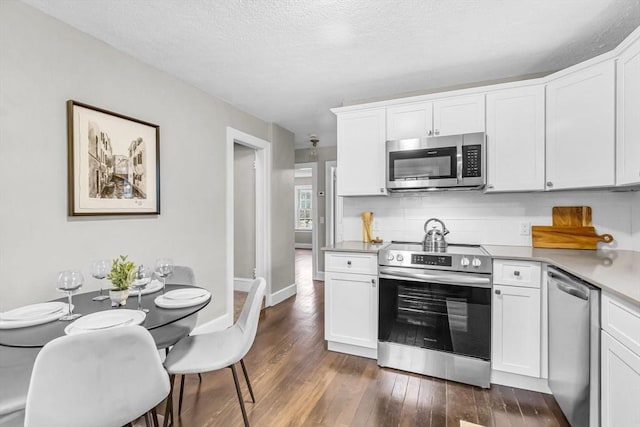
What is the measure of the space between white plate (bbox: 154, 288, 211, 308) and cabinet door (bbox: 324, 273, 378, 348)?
126 cm

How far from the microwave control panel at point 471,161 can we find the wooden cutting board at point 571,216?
0.79 m

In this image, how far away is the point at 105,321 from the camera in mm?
1306

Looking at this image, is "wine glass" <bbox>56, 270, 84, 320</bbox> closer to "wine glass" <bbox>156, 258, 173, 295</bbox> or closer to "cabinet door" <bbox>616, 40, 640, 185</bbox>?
"wine glass" <bbox>156, 258, 173, 295</bbox>

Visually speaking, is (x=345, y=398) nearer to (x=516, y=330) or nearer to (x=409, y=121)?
(x=516, y=330)

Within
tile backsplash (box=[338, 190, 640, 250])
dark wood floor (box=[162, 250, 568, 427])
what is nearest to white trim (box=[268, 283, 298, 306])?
dark wood floor (box=[162, 250, 568, 427])

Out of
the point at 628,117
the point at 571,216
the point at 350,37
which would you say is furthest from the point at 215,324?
the point at 628,117

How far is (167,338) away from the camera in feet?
5.74

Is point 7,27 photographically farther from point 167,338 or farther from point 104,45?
point 167,338

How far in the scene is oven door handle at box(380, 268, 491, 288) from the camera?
2.20 metres

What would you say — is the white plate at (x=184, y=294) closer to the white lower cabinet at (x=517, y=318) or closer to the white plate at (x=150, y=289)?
the white plate at (x=150, y=289)

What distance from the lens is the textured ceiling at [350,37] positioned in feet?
5.80

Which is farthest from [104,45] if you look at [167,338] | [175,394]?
[175,394]

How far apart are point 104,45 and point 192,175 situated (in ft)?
3.81

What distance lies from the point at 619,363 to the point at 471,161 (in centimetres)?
162
